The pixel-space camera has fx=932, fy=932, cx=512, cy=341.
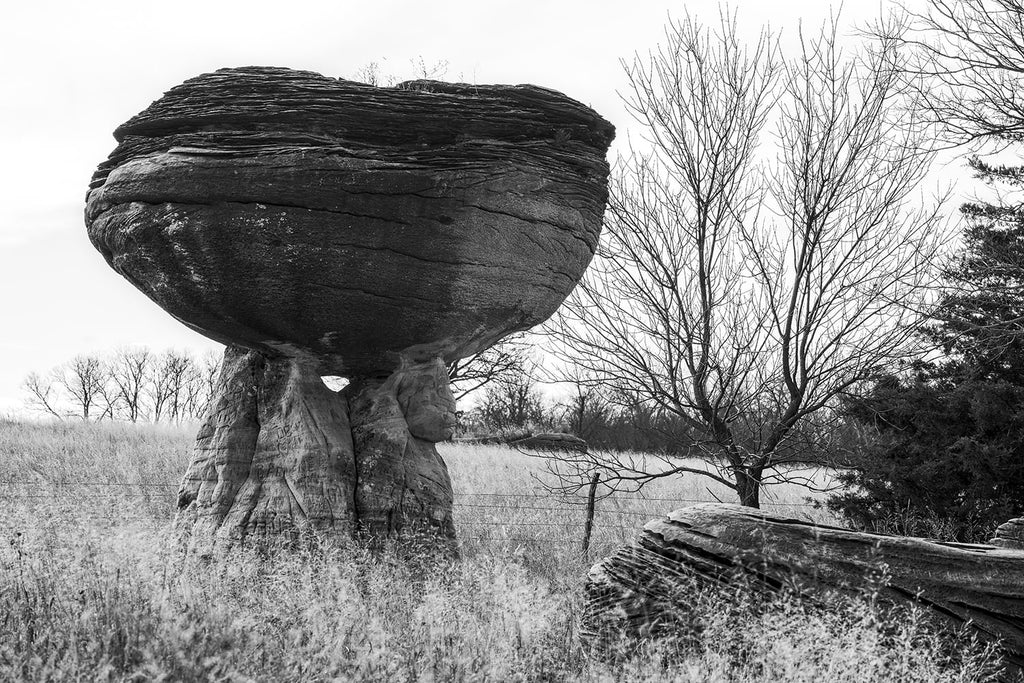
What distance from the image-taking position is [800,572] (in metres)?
5.08

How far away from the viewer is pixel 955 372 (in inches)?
428

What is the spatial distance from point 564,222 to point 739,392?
239 centimetres

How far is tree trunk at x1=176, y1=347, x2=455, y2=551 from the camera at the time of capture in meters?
7.82

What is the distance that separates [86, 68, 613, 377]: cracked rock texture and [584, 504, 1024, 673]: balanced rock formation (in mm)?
3292

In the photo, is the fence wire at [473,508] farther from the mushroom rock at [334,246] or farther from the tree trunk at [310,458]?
the mushroom rock at [334,246]

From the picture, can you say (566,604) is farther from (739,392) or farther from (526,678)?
(739,392)

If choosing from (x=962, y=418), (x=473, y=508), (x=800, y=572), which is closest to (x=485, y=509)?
(x=473, y=508)

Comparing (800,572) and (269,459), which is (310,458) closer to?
(269,459)

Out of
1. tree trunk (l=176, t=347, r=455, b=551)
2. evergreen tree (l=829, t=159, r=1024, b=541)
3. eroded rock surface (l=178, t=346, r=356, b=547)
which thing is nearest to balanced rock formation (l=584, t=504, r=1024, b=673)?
tree trunk (l=176, t=347, r=455, b=551)

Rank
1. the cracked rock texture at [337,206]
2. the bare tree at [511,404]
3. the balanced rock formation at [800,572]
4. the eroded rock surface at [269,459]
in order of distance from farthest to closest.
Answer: the bare tree at [511,404], the eroded rock surface at [269,459], the cracked rock texture at [337,206], the balanced rock formation at [800,572]

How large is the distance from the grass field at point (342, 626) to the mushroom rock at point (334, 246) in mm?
751

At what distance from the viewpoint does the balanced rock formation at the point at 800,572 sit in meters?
4.99

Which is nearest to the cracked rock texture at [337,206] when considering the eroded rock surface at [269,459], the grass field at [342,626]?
the eroded rock surface at [269,459]

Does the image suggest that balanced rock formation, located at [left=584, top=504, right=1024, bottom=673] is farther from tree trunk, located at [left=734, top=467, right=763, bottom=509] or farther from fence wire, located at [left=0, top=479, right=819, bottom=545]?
fence wire, located at [left=0, top=479, right=819, bottom=545]
